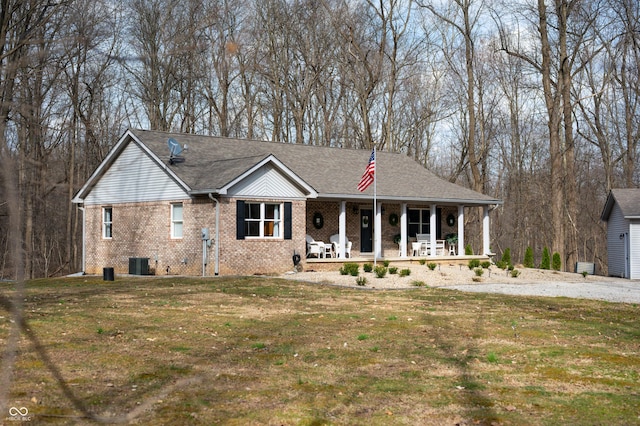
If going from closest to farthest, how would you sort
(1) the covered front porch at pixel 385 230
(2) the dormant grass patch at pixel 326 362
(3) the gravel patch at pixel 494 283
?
Result: (2) the dormant grass patch at pixel 326 362 → (3) the gravel patch at pixel 494 283 → (1) the covered front porch at pixel 385 230

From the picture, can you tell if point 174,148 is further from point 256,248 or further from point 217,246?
point 256,248

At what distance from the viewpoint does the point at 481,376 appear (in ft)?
28.3

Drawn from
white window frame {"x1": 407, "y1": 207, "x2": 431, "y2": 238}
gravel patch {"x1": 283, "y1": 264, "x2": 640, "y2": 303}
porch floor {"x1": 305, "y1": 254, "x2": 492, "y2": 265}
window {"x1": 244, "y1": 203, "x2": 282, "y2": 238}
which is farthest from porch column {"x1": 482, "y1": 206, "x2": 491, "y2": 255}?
window {"x1": 244, "y1": 203, "x2": 282, "y2": 238}

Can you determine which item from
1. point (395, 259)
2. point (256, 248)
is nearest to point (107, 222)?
point (256, 248)

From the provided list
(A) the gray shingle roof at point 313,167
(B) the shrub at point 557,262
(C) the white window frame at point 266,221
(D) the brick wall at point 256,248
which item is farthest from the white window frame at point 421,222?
(C) the white window frame at point 266,221

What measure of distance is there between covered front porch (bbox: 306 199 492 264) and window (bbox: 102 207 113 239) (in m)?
7.86

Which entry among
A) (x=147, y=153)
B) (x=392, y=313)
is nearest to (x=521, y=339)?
(x=392, y=313)

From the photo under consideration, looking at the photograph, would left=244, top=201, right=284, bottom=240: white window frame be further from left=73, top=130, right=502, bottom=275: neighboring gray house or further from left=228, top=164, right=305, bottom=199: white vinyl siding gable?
left=228, top=164, right=305, bottom=199: white vinyl siding gable

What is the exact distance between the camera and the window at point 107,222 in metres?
29.2

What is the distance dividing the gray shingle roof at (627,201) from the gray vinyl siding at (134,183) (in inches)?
788

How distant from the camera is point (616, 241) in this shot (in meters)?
35.6

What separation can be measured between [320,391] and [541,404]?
225cm

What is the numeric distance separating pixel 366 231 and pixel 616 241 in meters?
13.1

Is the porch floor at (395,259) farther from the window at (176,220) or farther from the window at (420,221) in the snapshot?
the window at (176,220)
